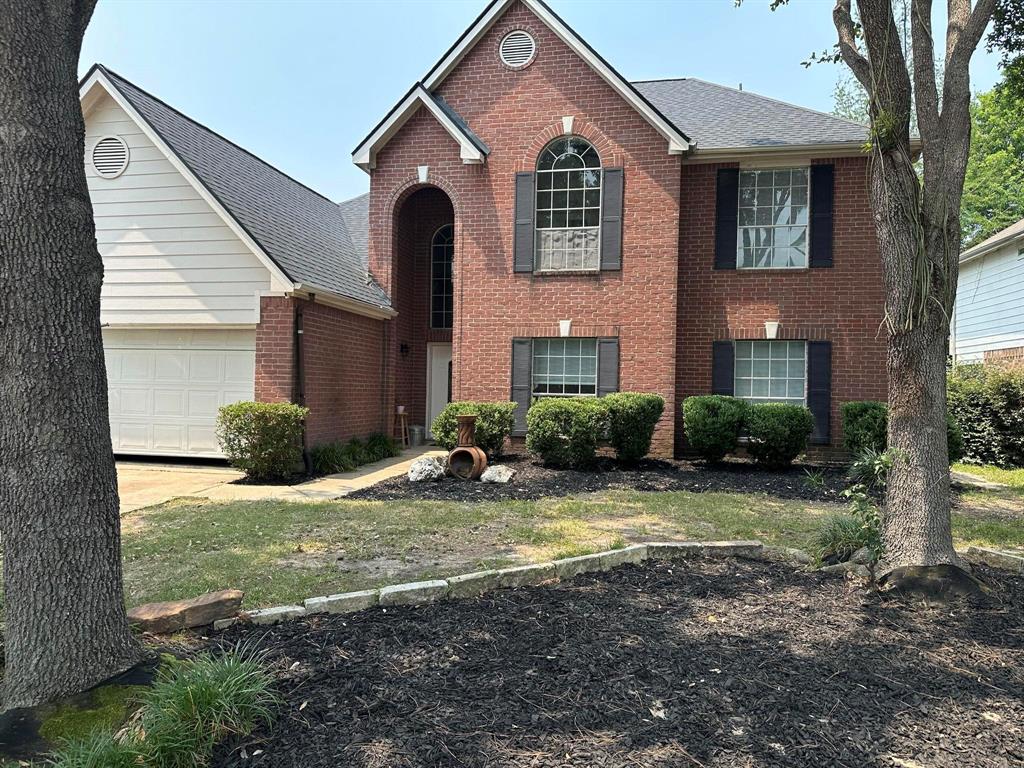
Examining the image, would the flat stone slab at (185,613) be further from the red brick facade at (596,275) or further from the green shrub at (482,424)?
the red brick facade at (596,275)

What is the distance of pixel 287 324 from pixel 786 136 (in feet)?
31.0

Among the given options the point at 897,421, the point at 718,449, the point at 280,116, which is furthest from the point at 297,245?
the point at 897,421

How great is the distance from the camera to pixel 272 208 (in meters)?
12.5

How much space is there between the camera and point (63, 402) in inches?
106

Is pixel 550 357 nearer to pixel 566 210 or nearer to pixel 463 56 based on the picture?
pixel 566 210

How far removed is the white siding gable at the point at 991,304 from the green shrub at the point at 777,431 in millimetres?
8767

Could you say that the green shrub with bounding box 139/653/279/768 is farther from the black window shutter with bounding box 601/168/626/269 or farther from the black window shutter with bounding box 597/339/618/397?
the black window shutter with bounding box 601/168/626/269

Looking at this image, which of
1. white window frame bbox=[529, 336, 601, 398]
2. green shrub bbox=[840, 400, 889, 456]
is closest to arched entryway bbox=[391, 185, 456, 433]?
white window frame bbox=[529, 336, 601, 398]

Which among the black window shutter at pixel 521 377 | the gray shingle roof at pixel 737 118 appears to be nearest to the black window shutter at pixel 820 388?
the gray shingle roof at pixel 737 118

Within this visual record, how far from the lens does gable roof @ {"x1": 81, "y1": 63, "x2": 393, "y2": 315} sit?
1023 cm

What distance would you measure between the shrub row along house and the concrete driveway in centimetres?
49

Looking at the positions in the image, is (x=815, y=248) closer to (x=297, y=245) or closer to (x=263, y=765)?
(x=297, y=245)

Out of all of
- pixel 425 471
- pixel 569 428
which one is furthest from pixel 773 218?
pixel 425 471

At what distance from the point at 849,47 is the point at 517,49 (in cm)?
854
